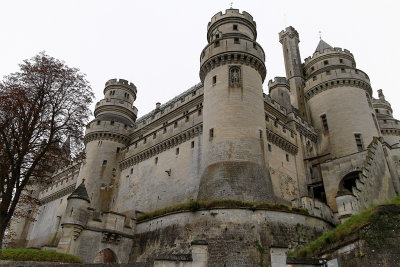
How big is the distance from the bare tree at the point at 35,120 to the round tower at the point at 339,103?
2494 centimetres

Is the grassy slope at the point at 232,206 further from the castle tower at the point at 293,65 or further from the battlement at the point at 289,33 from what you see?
the battlement at the point at 289,33

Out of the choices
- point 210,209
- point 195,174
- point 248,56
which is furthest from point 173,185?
point 248,56

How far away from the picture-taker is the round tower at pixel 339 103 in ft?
107

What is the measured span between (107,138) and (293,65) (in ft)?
81.8

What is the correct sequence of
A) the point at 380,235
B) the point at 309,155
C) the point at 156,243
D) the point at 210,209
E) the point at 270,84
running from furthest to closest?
the point at 270,84 → the point at 309,155 → the point at 156,243 → the point at 210,209 → the point at 380,235

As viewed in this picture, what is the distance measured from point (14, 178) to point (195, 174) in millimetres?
13802

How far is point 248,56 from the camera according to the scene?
87.9ft

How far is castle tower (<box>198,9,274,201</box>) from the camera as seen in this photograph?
2142 centimetres

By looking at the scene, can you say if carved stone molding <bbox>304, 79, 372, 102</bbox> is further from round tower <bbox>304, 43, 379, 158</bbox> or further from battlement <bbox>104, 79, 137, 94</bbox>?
battlement <bbox>104, 79, 137, 94</bbox>

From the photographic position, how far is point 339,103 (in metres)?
34.6

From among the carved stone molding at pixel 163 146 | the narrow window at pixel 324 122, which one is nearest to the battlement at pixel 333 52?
the narrow window at pixel 324 122

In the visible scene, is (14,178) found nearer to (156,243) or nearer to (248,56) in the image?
(156,243)

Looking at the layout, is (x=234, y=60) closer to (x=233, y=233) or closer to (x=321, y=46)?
(x=233, y=233)

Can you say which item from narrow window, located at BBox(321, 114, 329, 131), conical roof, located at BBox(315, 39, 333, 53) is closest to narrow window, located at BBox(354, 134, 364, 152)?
narrow window, located at BBox(321, 114, 329, 131)
